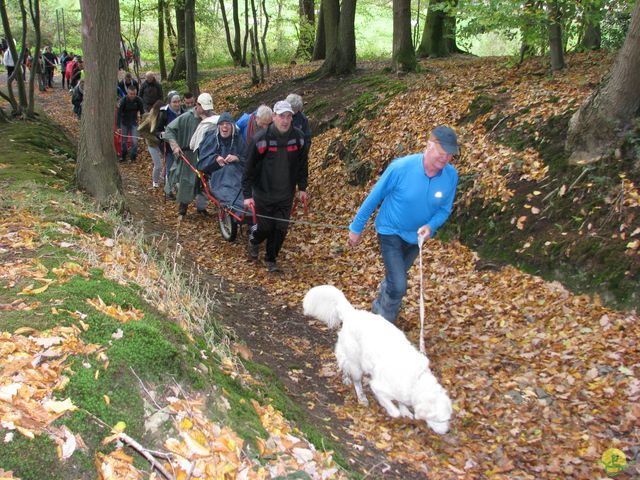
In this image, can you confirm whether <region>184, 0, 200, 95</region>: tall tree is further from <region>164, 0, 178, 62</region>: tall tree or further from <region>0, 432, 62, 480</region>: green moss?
Result: <region>0, 432, 62, 480</region>: green moss

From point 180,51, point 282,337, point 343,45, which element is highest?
point 180,51

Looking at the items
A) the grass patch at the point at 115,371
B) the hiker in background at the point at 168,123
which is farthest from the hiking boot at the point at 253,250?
the hiker in background at the point at 168,123

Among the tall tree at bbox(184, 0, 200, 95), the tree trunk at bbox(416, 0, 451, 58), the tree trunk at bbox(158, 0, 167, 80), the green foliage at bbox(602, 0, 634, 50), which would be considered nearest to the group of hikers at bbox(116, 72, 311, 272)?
the tall tree at bbox(184, 0, 200, 95)

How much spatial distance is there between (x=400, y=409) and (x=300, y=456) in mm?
1375

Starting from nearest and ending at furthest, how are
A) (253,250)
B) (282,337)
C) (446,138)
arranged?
(446,138)
(282,337)
(253,250)

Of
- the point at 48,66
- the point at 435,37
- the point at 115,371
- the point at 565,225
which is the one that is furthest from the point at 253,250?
the point at 48,66

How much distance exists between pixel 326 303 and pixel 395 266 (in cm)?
89

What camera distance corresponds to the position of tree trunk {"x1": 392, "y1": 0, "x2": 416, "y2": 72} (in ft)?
44.8

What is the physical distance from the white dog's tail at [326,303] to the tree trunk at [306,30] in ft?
69.3

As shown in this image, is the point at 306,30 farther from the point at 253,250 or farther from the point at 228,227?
the point at 253,250

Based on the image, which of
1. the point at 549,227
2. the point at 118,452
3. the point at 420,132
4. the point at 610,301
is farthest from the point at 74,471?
the point at 420,132

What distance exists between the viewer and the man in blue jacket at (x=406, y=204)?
5250 millimetres

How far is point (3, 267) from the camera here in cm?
490

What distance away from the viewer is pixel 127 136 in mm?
14852
